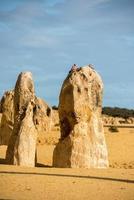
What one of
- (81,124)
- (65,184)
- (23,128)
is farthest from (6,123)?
(65,184)

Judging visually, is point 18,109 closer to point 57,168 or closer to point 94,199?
point 57,168

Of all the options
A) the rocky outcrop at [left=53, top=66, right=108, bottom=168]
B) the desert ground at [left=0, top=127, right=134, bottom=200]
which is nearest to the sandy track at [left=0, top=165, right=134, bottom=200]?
the desert ground at [left=0, top=127, right=134, bottom=200]

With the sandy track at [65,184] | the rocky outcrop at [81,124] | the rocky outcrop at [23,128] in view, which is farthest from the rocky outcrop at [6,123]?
the sandy track at [65,184]

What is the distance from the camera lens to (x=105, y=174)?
1574 cm

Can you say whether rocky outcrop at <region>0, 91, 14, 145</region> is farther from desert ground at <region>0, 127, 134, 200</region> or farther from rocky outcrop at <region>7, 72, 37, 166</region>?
desert ground at <region>0, 127, 134, 200</region>

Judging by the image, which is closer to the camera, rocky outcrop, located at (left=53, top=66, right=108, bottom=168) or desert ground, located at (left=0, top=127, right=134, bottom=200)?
desert ground, located at (left=0, top=127, right=134, bottom=200)

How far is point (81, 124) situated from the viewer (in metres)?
18.2

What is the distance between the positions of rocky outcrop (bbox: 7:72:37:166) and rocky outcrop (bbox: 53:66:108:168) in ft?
2.68

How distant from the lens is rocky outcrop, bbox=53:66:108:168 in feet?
58.2

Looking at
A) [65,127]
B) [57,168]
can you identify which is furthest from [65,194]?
[65,127]

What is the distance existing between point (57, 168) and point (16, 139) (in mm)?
1599

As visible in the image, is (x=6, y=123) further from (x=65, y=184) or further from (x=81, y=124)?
(x=65, y=184)

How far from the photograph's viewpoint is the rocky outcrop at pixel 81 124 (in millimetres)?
17750

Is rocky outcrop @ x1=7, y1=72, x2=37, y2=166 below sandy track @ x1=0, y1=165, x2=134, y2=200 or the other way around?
the other way around
